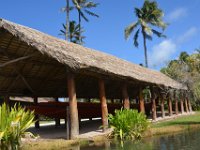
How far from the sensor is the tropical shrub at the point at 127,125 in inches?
474

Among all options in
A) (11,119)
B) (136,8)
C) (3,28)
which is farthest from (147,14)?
(11,119)

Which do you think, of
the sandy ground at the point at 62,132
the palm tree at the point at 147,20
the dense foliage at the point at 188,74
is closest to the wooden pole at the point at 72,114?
the sandy ground at the point at 62,132

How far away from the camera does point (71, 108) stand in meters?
12.0

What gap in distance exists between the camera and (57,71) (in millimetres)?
17156

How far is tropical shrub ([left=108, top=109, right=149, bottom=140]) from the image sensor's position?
1203 cm

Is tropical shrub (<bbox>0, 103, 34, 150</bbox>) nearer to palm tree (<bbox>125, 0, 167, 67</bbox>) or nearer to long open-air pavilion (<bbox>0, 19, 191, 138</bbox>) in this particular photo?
long open-air pavilion (<bbox>0, 19, 191, 138</bbox>)

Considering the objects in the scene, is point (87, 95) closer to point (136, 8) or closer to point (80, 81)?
point (80, 81)

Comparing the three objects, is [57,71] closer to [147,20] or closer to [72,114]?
[72,114]

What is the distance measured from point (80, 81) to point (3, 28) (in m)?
7.40

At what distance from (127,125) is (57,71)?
6293 millimetres

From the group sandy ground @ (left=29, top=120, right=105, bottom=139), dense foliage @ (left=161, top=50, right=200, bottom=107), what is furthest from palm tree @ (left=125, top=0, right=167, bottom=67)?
sandy ground @ (left=29, top=120, right=105, bottom=139)

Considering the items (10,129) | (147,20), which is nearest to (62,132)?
(10,129)

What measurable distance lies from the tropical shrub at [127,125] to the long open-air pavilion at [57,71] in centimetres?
121

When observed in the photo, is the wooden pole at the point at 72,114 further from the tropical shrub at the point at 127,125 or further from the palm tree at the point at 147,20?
the palm tree at the point at 147,20
